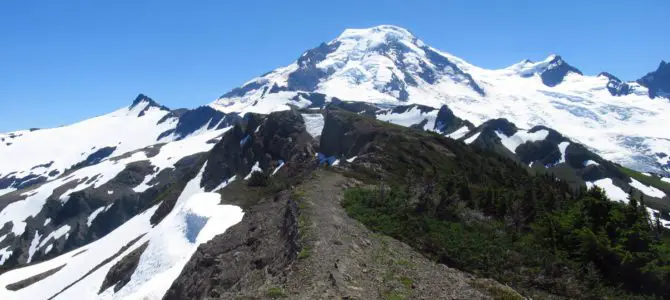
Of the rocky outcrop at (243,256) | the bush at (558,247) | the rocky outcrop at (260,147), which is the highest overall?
the rocky outcrop at (260,147)

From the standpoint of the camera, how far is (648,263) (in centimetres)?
3259

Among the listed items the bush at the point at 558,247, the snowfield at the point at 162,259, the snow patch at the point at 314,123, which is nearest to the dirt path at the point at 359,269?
the bush at the point at 558,247

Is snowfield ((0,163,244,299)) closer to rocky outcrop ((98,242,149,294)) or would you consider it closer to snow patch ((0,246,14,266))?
Result: rocky outcrop ((98,242,149,294))

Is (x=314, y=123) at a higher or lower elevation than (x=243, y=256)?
higher

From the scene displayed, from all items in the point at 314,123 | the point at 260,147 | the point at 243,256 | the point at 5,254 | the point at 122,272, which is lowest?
the point at 5,254

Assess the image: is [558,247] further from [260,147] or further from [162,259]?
[260,147]

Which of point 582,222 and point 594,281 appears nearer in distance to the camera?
point 594,281

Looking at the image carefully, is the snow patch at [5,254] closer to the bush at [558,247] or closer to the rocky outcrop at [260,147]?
the rocky outcrop at [260,147]

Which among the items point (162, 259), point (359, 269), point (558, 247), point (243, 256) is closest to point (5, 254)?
point (162, 259)

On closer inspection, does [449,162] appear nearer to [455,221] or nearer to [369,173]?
[369,173]

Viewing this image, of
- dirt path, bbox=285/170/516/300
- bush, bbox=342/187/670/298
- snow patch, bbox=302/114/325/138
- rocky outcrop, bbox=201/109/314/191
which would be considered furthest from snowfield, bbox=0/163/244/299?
snow patch, bbox=302/114/325/138

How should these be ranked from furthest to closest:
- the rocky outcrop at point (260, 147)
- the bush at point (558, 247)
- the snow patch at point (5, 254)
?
the snow patch at point (5, 254)
the rocky outcrop at point (260, 147)
the bush at point (558, 247)

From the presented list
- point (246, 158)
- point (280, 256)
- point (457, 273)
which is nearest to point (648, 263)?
point (457, 273)

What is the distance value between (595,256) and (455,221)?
422 inches
